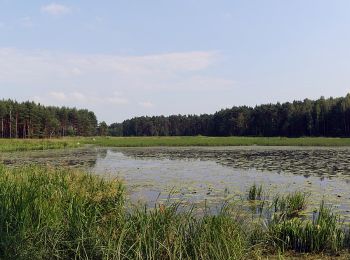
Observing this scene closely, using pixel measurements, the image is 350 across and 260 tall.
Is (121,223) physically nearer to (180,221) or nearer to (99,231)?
(99,231)

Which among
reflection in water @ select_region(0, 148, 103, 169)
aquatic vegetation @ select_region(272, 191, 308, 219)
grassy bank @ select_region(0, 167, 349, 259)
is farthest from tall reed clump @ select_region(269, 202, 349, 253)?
reflection in water @ select_region(0, 148, 103, 169)

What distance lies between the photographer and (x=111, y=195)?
38.0 ft

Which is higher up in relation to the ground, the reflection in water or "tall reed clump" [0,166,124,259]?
"tall reed clump" [0,166,124,259]

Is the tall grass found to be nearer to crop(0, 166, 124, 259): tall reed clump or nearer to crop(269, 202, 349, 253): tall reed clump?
crop(0, 166, 124, 259): tall reed clump

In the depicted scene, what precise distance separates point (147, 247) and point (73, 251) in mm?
1317

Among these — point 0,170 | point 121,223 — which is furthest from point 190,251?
point 0,170

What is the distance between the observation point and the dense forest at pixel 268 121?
92.9 m

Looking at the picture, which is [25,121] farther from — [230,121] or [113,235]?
[113,235]

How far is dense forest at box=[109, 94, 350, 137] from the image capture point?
9291 cm

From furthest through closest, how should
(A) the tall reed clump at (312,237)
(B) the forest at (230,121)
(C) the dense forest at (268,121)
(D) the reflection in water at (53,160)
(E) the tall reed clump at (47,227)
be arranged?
→ (C) the dense forest at (268,121) → (B) the forest at (230,121) → (D) the reflection in water at (53,160) → (A) the tall reed clump at (312,237) → (E) the tall reed clump at (47,227)

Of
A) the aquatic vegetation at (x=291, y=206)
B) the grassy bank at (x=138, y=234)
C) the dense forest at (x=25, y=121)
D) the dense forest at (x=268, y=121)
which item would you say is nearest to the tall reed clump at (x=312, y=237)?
the grassy bank at (x=138, y=234)

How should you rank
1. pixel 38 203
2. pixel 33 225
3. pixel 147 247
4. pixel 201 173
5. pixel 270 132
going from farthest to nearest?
pixel 270 132 < pixel 201 173 < pixel 38 203 < pixel 33 225 < pixel 147 247

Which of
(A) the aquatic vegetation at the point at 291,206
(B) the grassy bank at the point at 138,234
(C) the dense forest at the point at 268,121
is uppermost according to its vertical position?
(C) the dense forest at the point at 268,121

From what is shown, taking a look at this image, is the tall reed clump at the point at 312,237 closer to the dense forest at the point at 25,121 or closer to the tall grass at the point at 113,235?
the tall grass at the point at 113,235
